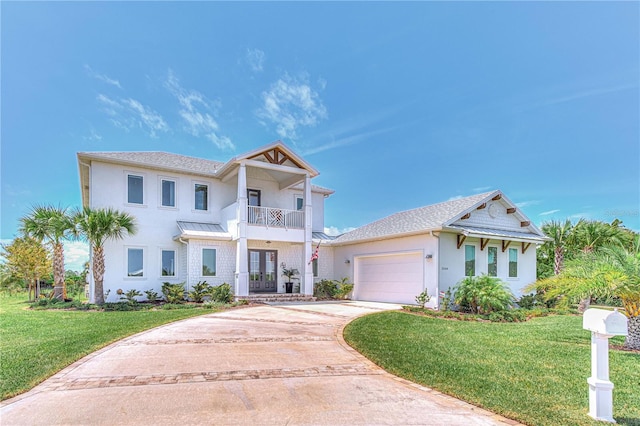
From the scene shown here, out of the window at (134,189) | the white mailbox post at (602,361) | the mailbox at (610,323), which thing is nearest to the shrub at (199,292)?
the window at (134,189)

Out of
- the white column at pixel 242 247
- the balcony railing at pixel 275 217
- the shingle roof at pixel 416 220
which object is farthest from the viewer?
the balcony railing at pixel 275 217

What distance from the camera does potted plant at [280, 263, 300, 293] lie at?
19.3 m

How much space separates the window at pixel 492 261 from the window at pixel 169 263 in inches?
587

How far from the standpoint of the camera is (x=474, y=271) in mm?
16547

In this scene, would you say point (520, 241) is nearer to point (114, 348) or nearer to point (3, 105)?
point (114, 348)

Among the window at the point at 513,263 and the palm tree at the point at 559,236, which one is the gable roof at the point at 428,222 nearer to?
the window at the point at 513,263

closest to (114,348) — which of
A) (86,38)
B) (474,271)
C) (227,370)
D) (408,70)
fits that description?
(227,370)

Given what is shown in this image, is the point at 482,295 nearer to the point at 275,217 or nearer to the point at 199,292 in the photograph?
the point at 275,217

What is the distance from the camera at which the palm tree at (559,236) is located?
19.3 m

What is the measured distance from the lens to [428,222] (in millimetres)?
16156

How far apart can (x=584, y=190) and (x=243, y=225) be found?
21909 millimetres

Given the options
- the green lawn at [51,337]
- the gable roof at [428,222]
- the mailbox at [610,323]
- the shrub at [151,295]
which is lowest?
the shrub at [151,295]

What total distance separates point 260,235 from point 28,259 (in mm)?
11685

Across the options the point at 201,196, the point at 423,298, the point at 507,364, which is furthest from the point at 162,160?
the point at 507,364
